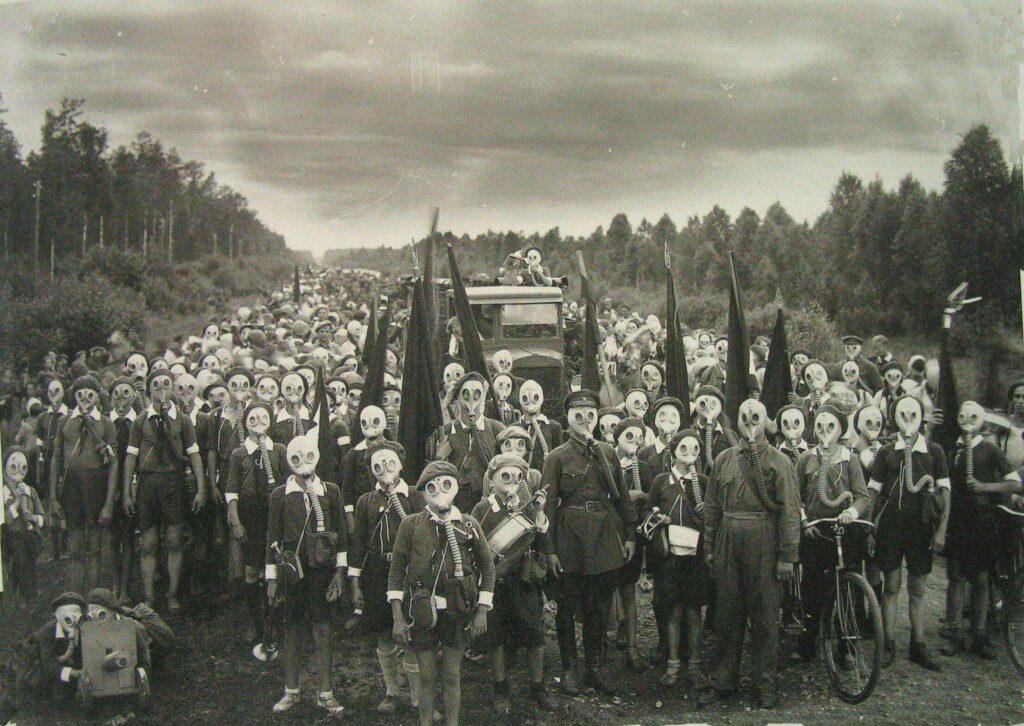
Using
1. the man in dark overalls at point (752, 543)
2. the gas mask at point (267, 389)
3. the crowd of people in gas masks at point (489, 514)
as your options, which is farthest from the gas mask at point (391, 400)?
the man in dark overalls at point (752, 543)

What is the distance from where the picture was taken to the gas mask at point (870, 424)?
17.8ft

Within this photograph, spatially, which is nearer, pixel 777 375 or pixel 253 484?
pixel 253 484

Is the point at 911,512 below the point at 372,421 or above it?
below

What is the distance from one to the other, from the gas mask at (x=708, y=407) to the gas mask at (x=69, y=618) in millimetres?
4188

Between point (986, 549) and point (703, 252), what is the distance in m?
4.91

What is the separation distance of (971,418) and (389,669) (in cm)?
414

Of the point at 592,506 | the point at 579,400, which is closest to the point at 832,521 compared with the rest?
the point at 592,506

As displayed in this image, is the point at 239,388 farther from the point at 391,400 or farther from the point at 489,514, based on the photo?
the point at 489,514

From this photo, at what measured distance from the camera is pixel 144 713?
17.1 feet

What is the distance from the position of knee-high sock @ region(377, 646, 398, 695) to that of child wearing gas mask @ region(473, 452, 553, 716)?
59 cm

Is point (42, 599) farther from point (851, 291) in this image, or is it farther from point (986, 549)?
Answer: point (851, 291)

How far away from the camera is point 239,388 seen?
6141mm

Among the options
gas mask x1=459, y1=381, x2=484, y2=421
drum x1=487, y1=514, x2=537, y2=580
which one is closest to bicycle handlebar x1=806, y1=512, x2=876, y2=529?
drum x1=487, y1=514, x2=537, y2=580

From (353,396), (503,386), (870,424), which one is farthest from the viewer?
(353,396)
